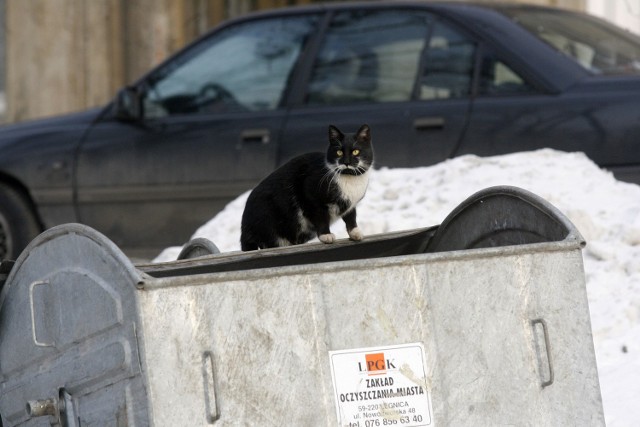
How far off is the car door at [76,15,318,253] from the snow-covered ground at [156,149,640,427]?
36cm

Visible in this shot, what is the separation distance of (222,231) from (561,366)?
358 cm

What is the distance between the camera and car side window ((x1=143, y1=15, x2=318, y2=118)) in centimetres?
791

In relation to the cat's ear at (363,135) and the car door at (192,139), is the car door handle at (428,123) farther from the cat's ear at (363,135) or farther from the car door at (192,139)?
the cat's ear at (363,135)

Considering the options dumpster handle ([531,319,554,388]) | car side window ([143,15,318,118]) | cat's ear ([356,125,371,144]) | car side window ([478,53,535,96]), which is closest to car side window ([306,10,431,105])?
car side window ([143,15,318,118])

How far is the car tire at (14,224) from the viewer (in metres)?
8.12

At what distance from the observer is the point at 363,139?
208 inches

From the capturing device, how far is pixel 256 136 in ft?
25.0

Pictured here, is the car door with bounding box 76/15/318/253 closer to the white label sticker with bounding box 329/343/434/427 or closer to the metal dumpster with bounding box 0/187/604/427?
the metal dumpster with bounding box 0/187/604/427

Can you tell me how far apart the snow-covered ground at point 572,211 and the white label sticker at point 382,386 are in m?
1.72

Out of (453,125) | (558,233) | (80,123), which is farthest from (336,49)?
(558,233)

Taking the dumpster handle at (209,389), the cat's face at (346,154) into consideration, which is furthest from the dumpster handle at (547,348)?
the cat's face at (346,154)

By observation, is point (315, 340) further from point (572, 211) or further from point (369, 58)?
point (369, 58)

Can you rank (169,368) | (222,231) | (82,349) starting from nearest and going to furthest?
1. (169,368)
2. (82,349)
3. (222,231)

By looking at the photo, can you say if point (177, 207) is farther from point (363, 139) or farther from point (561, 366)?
point (561, 366)
